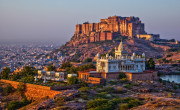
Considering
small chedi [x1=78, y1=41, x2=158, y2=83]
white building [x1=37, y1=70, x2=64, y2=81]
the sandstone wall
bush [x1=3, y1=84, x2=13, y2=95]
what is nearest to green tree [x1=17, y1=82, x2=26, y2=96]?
the sandstone wall

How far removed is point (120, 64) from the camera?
43750 mm

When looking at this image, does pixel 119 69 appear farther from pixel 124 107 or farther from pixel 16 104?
pixel 124 107

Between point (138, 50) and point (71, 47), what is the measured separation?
26879mm

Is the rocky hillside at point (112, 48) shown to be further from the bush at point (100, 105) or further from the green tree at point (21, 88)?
the bush at point (100, 105)

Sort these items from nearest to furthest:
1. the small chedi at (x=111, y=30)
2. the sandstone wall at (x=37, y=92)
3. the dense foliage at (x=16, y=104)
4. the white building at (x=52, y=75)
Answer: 1. the dense foliage at (x=16, y=104)
2. the sandstone wall at (x=37, y=92)
3. the white building at (x=52, y=75)
4. the small chedi at (x=111, y=30)

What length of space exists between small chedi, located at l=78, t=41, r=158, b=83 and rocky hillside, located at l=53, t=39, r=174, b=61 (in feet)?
141

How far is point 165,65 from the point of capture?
81875 millimetres

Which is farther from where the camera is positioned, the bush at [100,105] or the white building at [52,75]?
the white building at [52,75]


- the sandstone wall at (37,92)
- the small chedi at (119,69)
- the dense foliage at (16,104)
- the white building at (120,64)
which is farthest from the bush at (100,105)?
the white building at (120,64)

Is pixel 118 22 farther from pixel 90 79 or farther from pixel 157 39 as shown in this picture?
pixel 90 79

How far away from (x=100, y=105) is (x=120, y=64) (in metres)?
18.3

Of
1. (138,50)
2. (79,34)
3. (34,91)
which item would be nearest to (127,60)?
(34,91)

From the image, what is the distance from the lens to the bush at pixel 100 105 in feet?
82.9

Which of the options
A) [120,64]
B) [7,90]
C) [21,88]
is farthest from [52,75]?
[120,64]
